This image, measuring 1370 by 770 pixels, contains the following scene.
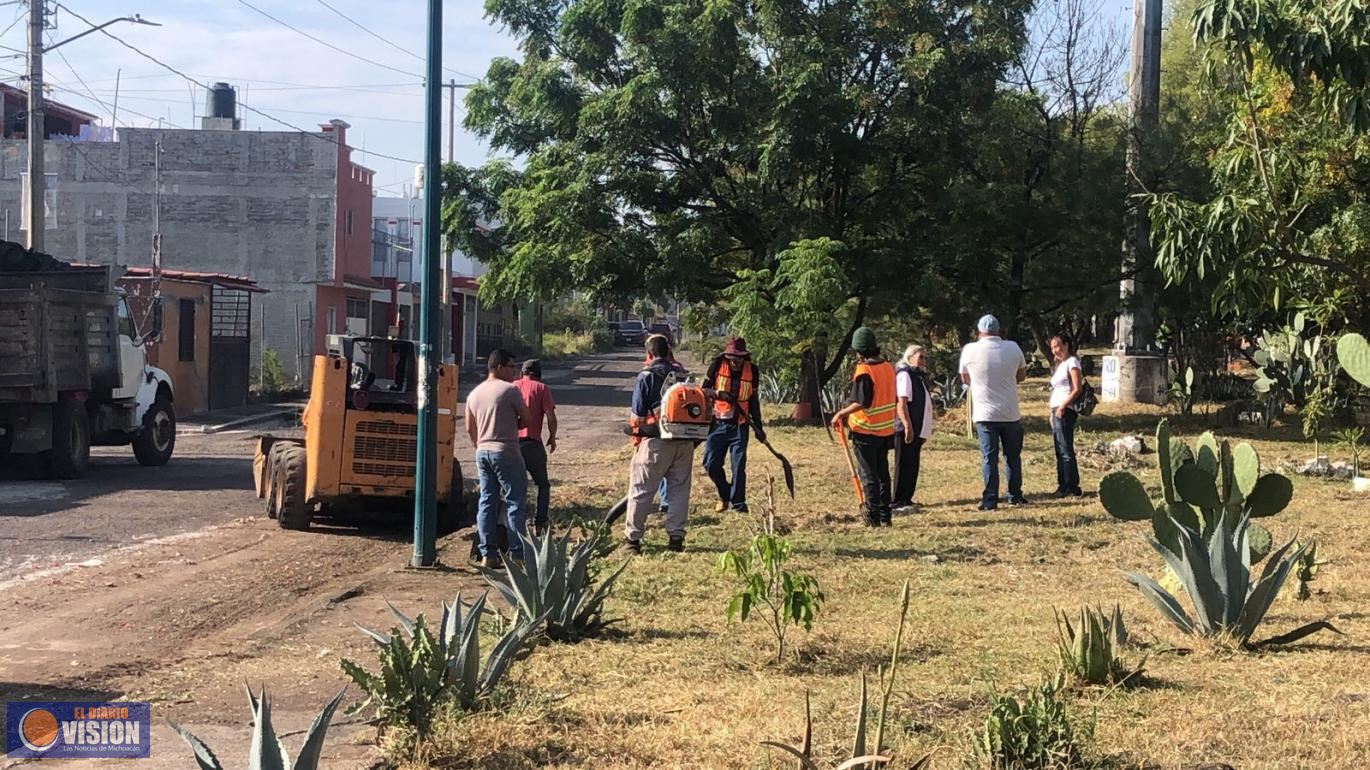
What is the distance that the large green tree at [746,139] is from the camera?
2086cm

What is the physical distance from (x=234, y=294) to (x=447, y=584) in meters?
23.8

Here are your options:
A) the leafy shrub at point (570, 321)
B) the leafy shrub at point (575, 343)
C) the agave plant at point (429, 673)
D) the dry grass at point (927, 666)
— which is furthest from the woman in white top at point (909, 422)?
the leafy shrub at point (570, 321)

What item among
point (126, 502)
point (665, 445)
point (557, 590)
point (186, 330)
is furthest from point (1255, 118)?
point (186, 330)

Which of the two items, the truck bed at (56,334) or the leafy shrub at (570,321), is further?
the leafy shrub at (570,321)

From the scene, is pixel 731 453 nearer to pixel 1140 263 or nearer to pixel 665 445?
pixel 665 445

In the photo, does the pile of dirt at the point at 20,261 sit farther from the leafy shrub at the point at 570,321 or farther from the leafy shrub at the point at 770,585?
the leafy shrub at the point at 570,321

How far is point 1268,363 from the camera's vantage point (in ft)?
64.2

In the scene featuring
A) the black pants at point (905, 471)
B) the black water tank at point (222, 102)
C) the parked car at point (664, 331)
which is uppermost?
the black water tank at point (222, 102)

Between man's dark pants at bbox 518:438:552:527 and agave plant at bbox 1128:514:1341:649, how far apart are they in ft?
18.4

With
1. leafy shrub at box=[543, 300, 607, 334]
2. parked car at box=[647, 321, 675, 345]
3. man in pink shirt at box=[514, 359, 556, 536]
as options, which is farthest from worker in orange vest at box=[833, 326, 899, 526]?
leafy shrub at box=[543, 300, 607, 334]

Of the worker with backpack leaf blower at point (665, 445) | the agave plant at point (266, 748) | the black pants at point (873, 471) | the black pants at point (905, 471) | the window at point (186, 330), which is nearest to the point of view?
the agave plant at point (266, 748)

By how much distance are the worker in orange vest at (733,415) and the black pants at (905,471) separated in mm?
1380

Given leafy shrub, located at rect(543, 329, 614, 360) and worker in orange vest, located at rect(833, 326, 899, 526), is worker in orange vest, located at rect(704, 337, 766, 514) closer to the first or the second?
worker in orange vest, located at rect(833, 326, 899, 526)

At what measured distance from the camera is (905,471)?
→ 41.1ft
